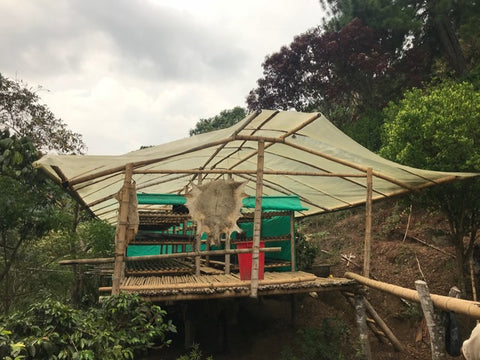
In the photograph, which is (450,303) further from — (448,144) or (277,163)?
(277,163)

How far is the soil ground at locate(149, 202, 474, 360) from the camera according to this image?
273 inches

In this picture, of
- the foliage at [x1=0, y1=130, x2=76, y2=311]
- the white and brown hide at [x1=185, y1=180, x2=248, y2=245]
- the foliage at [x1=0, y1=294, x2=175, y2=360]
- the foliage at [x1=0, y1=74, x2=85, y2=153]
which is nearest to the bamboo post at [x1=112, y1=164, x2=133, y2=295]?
the foliage at [x1=0, y1=294, x2=175, y2=360]

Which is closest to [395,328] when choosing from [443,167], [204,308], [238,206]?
[443,167]

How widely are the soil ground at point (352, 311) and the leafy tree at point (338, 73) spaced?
12.3 ft

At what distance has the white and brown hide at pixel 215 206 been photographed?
4.99m

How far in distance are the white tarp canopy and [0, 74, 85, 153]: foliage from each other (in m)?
2.59

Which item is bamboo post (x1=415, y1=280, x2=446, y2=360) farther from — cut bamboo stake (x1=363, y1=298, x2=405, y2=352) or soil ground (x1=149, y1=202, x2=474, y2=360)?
soil ground (x1=149, y1=202, x2=474, y2=360)

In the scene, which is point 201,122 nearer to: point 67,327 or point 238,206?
point 238,206

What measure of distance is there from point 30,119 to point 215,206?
670 centimetres

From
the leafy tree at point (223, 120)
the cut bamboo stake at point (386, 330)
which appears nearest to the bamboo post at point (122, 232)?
the cut bamboo stake at point (386, 330)

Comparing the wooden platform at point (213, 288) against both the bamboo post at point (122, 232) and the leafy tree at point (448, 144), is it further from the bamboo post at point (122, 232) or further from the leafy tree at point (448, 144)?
the leafy tree at point (448, 144)

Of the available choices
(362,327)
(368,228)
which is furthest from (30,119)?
(362,327)

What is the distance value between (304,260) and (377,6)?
33.3 feet

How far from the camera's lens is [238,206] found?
513cm
